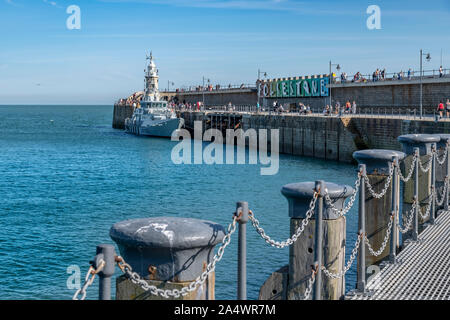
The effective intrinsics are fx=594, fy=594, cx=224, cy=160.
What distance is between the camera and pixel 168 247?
4312 mm

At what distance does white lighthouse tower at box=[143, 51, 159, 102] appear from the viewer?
90.1m

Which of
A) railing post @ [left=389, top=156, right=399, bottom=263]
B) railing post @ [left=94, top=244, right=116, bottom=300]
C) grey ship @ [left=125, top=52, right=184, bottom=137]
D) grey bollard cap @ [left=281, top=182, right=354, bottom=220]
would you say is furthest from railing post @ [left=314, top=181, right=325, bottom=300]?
grey ship @ [left=125, top=52, right=184, bottom=137]

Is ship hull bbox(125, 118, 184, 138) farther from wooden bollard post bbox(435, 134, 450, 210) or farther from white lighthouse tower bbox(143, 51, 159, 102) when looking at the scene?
wooden bollard post bbox(435, 134, 450, 210)

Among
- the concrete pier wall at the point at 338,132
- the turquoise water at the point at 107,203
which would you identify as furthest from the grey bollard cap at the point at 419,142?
the concrete pier wall at the point at 338,132

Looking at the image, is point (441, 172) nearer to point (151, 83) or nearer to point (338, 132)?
point (338, 132)

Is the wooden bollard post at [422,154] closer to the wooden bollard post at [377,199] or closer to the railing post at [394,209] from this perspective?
the wooden bollard post at [377,199]

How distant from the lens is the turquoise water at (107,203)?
1739 centimetres

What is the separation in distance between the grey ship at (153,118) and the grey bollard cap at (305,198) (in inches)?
2952

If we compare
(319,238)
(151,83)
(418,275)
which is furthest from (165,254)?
(151,83)

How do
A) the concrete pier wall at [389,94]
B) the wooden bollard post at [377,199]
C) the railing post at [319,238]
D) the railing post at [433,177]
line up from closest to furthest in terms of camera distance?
the railing post at [319,238], the wooden bollard post at [377,199], the railing post at [433,177], the concrete pier wall at [389,94]

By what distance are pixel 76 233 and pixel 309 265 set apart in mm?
17761

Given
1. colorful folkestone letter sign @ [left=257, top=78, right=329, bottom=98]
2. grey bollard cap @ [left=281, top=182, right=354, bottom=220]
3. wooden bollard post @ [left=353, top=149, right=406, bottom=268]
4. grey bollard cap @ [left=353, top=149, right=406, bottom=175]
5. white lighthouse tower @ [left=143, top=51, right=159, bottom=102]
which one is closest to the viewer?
grey bollard cap @ [left=281, top=182, right=354, bottom=220]

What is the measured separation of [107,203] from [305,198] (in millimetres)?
25302

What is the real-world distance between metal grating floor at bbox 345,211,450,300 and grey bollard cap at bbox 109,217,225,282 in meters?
3.41
